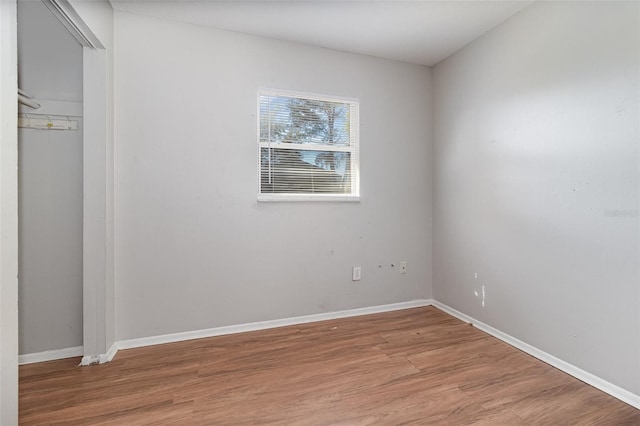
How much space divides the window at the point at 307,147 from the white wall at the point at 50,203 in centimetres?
131

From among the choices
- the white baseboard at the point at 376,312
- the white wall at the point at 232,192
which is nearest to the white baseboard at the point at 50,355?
the white baseboard at the point at 376,312

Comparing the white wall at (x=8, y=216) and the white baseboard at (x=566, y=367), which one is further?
the white baseboard at (x=566, y=367)

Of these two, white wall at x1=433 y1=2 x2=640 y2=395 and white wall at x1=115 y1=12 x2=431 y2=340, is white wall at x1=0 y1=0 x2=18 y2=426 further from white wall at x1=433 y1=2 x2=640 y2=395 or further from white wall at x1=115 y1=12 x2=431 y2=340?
white wall at x1=433 y1=2 x2=640 y2=395

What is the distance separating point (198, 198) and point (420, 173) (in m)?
2.15

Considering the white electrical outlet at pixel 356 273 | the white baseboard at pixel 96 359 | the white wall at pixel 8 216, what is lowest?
the white baseboard at pixel 96 359

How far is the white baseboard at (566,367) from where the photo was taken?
148 cm

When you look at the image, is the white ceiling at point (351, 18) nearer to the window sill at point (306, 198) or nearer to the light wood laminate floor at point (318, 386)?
the window sill at point (306, 198)

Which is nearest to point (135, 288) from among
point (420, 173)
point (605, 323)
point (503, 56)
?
point (420, 173)

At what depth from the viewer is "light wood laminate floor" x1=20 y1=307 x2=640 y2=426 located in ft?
4.50

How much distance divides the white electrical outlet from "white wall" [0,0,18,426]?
7.11ft

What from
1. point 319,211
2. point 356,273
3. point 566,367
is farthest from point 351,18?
point 566,367

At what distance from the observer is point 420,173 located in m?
2.84

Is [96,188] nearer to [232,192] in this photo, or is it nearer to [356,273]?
[232,192]

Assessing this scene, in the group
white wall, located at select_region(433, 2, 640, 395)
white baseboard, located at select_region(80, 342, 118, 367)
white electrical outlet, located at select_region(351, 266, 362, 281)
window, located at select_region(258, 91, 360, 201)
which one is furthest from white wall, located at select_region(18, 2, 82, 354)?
white wall, located at select_region(433, 2, 640, 395)
